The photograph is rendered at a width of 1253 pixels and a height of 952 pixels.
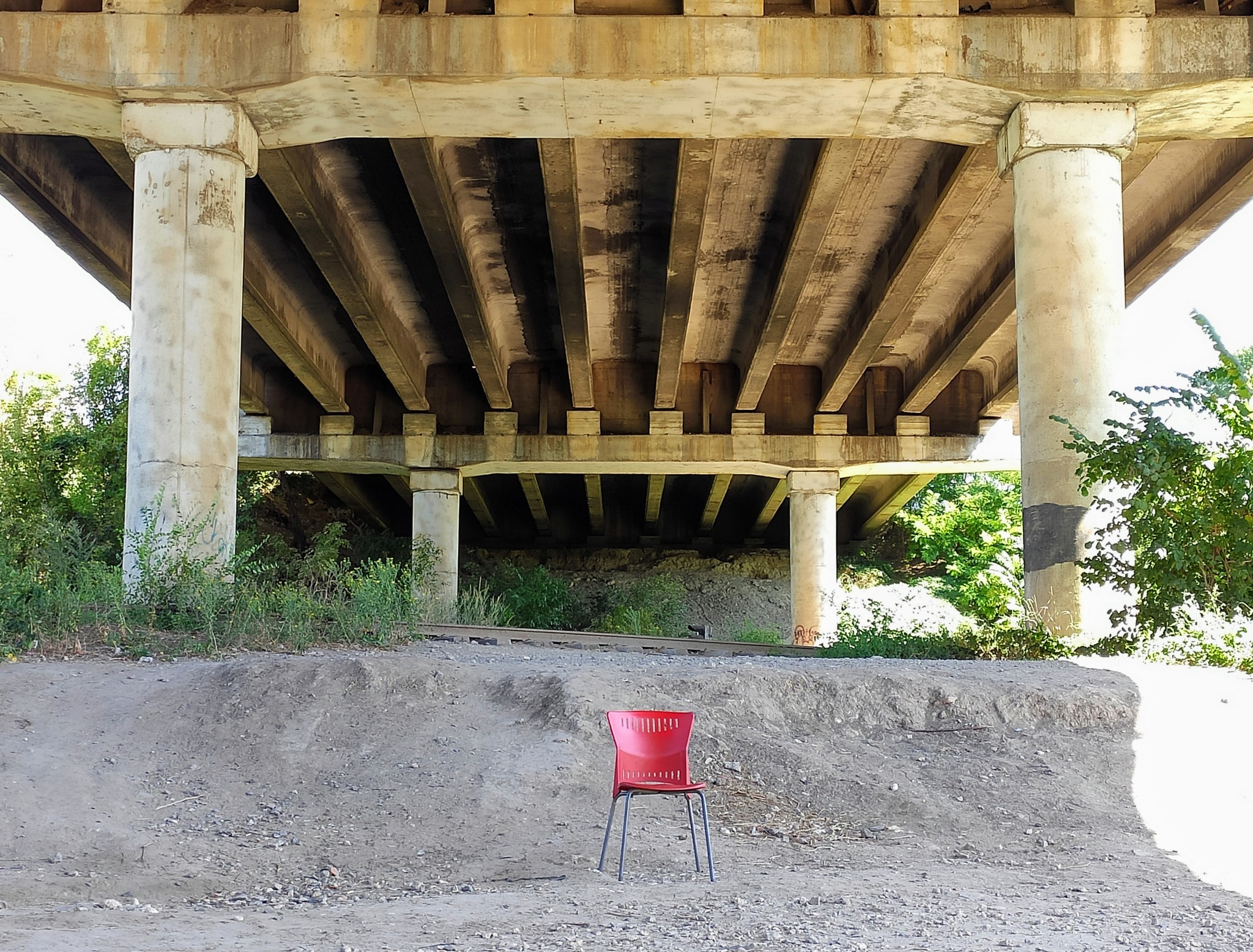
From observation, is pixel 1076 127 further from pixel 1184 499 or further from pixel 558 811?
pixel 558 811

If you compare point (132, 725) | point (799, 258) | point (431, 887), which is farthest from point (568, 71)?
point (431, 887)

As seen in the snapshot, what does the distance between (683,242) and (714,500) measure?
14.3 metres

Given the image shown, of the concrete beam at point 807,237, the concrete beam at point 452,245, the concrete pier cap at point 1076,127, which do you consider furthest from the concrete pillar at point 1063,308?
the concrete beam at point 452,245

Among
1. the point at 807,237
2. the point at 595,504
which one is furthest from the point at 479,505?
the point at 807,237

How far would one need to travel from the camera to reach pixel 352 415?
22094 millimetres

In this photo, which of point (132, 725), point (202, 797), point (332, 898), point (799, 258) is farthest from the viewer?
point (799, 258)

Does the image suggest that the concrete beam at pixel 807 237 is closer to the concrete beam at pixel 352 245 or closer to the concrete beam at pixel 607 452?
the concrete beam at pixel 607 452

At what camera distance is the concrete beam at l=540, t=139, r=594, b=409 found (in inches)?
470

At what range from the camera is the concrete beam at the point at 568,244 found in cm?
1195

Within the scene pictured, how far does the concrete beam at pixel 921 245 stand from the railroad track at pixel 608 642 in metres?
5.15

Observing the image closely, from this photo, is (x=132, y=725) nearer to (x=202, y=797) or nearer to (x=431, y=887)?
(x=202, y=797)

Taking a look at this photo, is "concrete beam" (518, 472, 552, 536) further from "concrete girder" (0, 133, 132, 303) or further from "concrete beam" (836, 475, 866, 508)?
"concrete girder" (0, 133, 132, 303)

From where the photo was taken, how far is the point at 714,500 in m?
28.0

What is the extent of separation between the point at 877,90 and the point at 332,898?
8517 millimetres
